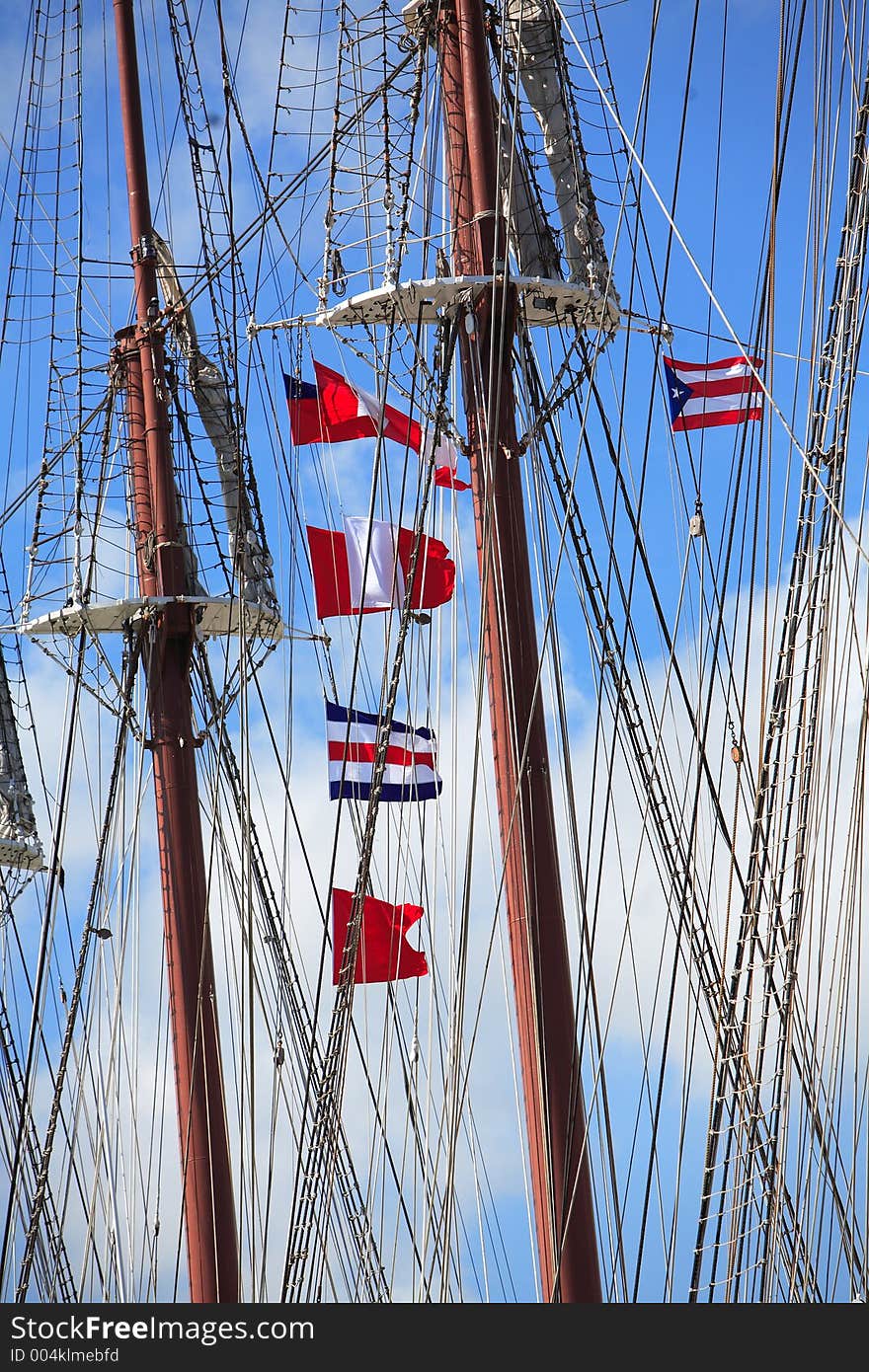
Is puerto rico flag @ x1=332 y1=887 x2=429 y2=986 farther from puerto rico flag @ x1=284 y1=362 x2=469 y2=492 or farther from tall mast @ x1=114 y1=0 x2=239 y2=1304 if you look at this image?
puerto rico flag @ x1=284 y1=362 x2=469 y2=492

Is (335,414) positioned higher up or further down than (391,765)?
higher up

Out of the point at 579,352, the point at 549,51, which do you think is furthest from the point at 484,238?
the point at 549,51

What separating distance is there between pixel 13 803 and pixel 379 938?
32.0 ft

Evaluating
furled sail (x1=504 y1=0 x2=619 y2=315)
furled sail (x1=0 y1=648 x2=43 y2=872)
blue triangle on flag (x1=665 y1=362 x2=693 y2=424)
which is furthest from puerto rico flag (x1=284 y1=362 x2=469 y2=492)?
furled sail (x1=0 y1=648 x2=43 y2=872)

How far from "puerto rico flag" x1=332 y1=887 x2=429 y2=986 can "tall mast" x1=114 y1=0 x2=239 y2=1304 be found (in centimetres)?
160

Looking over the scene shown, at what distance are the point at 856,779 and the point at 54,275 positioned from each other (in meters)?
14.3

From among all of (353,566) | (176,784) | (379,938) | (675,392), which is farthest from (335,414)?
(379,938)

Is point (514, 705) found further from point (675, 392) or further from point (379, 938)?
point (675, 392)

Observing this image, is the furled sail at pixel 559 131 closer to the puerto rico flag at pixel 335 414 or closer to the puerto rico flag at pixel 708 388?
the puerto rico flag at pixel 708 388

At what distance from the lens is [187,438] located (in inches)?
870

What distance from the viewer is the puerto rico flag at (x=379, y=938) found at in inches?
682

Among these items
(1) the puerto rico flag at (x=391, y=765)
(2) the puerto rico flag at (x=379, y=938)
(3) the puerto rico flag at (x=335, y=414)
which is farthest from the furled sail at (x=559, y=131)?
(2) the puerto rico flag at (x=379, y=938)

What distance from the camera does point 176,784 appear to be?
67.9 ft

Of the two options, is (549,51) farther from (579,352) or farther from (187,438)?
(187,438)
